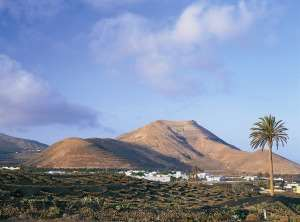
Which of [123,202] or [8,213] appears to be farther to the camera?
[123,202]

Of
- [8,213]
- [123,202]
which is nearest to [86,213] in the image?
[8,213]

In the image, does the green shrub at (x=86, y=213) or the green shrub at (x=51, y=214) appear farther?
the green shrub at (x=86, y=213)

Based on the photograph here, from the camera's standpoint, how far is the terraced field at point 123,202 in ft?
102

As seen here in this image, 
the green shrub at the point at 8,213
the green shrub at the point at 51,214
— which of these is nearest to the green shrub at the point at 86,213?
the green shrub at the point at 51,214

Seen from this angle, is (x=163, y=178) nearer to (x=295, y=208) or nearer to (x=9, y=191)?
(x=295, y=208)

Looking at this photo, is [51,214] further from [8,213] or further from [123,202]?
[123,202]

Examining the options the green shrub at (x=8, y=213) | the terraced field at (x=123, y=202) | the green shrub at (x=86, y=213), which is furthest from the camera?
the terraced field at (x=123, y=202)

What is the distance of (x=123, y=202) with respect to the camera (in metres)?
46.9

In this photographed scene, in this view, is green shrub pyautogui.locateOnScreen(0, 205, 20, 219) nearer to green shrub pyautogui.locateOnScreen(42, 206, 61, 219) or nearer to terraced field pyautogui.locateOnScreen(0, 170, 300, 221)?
terraced field pyautogui.locateOnScreen(0, 170, 300, 221)

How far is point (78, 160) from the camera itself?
19475cm

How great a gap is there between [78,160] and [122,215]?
165177mm

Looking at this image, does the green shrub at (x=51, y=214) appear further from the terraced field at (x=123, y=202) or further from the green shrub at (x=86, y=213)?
the green shrub at (x=86, y=213)

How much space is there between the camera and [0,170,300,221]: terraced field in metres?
31.1

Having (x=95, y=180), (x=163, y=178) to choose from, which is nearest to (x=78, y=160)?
(x=163, y=178)
